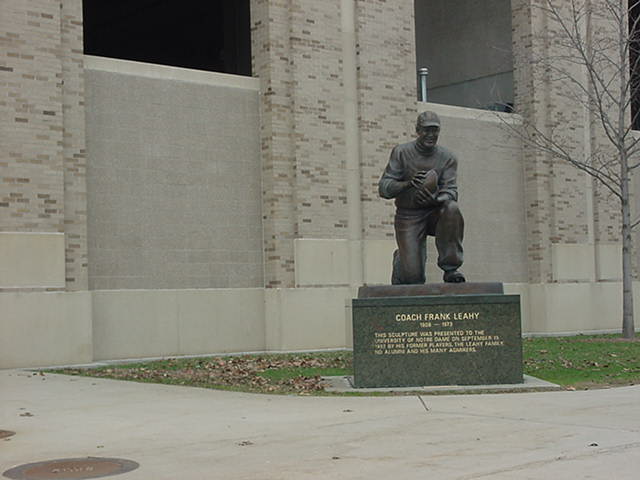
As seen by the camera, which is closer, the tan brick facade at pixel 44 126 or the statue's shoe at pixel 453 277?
the statue's shoe at pixel 453 277

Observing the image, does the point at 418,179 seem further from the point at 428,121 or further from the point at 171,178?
the point at 171,178

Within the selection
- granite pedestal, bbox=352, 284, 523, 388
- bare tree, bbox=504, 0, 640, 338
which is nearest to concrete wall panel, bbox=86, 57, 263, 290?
bare tree, bbox=504, 0, 640, 338

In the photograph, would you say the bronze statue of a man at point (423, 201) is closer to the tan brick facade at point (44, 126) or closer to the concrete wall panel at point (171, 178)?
the tan brick facade at point (44, 126)

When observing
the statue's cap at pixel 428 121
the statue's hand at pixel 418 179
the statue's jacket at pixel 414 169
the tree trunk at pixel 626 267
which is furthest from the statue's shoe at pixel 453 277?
the tree trunk at pixel 626 267

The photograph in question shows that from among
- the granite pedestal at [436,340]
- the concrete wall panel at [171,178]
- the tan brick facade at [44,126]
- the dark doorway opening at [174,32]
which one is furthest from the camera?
the dark doorway opening at [174,32]

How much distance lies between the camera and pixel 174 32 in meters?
32.8

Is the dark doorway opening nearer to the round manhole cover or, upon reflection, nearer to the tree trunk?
the tree trunk

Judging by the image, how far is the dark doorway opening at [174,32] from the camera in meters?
29.1

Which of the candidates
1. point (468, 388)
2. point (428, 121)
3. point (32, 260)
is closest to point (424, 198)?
point (428, 121)

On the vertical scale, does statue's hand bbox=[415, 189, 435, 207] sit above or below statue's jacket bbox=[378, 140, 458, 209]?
below

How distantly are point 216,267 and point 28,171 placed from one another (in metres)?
4.45

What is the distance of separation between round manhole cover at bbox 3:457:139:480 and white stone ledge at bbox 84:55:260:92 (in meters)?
11.7

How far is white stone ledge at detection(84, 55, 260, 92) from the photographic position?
18.4m

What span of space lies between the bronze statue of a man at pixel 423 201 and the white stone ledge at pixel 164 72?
759 cm
